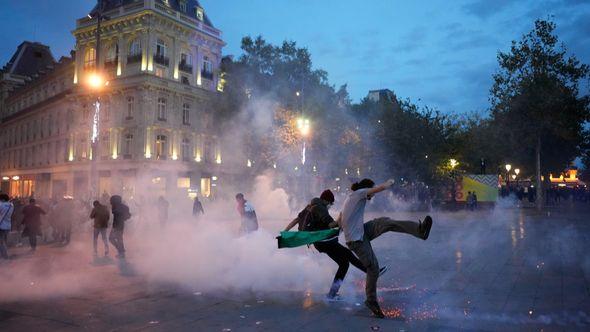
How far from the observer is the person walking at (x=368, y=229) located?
5797mm

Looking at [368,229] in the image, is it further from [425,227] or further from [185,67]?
[185,67]

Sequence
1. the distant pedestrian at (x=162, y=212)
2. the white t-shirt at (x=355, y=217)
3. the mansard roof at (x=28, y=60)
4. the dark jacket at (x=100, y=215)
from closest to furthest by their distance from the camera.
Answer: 1. the white t-shirt at (x=355, y=217)
2. the dark jacket at (x=100, y=215)
3. the distant pedestrian at (x=162, y=212)
4. the mansard roof at (x=28, y=60)

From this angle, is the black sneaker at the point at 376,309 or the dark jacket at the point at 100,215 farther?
the dark jacket at the point at 100,215

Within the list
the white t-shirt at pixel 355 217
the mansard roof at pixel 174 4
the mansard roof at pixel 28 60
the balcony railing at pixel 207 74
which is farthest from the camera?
the mansard roof at pixel 28 60

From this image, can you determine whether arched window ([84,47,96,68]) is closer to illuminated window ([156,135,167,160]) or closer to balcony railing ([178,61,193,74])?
balcony railing ([178,61,193,74])

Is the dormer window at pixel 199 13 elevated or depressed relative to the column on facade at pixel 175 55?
elevated

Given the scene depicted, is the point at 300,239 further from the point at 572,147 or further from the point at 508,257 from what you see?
the point at 572,147

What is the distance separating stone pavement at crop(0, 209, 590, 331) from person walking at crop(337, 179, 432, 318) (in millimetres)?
363

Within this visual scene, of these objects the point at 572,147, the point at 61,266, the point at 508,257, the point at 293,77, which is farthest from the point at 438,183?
the point at 61,266

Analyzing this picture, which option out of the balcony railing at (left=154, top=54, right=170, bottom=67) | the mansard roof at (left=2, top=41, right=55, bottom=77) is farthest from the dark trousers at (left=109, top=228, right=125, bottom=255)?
the mansard roof at (left=2, top=41, right=55, bottom=77)

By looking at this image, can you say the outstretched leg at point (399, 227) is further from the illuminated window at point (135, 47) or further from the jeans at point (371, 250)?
the illuminated window at point (135, 47)

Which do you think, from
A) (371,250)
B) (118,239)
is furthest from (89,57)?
(371,250)

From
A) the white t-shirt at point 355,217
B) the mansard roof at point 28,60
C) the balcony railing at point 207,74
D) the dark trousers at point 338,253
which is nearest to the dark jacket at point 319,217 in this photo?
the dark trousers at point 338,253

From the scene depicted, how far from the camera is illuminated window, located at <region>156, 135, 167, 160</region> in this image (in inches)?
1464
